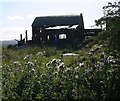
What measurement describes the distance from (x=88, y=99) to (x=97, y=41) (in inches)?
58.4

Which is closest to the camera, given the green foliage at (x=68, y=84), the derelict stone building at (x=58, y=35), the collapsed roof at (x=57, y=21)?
the green foliage at (x=68, y=84)

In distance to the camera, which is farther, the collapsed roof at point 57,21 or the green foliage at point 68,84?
the collapsed roof at point 57,21

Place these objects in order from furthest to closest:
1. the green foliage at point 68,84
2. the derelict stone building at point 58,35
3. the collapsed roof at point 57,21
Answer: the collapsed roof at point 57,21
the derelict stone building at point 58,35
the green foliage at point 68,84

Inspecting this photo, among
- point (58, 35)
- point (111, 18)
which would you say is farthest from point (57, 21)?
point (111, 18)

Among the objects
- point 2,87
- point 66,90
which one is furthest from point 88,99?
point 2,87

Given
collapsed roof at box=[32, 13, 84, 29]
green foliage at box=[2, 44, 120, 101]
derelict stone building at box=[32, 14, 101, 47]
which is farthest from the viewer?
collapsed roof at box=[32, 13, 84, 29]

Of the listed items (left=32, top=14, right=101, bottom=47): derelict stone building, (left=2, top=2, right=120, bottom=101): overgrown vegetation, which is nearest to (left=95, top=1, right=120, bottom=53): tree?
(left=2, top=2, right=120, bottom=101): overgrown vegetation

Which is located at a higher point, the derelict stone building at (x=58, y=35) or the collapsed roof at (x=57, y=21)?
the collapsed roof at (x=57, y=21)

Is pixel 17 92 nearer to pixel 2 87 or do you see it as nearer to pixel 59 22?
pixel 2 87

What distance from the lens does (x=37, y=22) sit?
128 feet

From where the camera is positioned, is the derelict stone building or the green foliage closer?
the green foliage

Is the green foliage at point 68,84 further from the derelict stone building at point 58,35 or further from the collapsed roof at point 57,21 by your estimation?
the collapsed roof at point 57,21

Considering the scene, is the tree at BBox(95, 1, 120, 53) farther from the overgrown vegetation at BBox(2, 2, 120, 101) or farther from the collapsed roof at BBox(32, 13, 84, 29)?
the collapsed roof at BBox(32, 13, 84, 29)

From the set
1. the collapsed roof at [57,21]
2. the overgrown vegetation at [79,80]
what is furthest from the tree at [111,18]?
the collapsed roof at [57,21]
